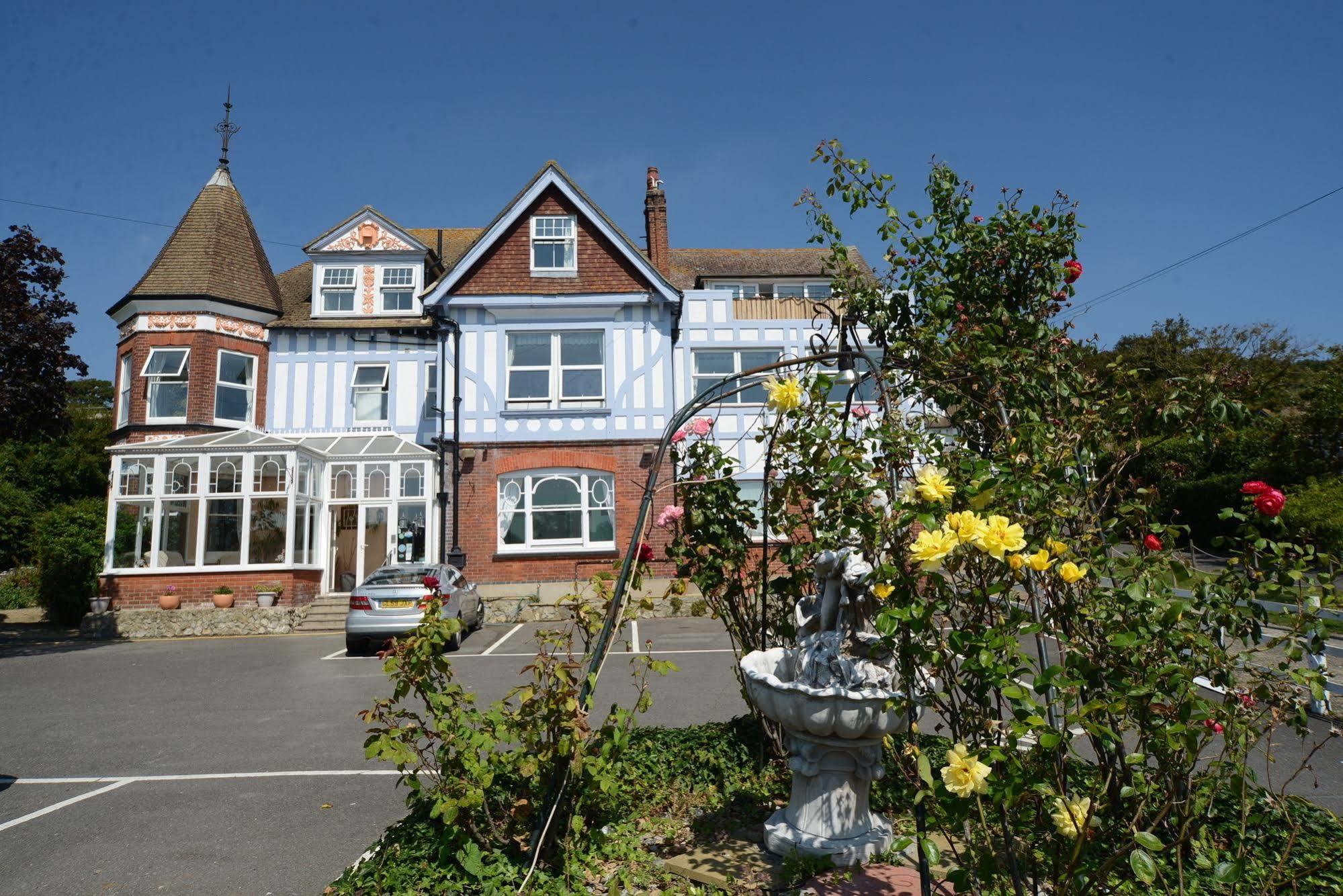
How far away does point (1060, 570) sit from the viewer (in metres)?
2.70

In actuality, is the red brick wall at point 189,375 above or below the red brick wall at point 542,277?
below

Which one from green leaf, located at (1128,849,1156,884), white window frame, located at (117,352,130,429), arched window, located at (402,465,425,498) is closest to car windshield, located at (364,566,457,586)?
arched window, located at (402,465,425,498)

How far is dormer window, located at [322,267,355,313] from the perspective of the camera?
2084 centimetres

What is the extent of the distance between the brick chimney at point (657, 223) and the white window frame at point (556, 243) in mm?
4036

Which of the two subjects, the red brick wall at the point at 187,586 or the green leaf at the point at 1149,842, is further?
the red brick wall at the point at 187,586

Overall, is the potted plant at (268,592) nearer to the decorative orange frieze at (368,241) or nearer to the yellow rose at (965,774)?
the decorative orange frieze at (368,241)

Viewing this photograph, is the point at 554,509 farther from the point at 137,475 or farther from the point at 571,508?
the point at 137,475

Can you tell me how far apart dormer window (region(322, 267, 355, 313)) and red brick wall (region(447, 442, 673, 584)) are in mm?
5795

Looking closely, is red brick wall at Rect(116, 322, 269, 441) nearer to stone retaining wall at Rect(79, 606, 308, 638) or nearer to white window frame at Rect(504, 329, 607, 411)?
stone retaining wall at Rect(79, 606, 308, 638)

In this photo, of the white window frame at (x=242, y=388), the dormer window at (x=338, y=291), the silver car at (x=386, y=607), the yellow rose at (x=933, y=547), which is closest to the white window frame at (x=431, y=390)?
the dormer window at (x=338, y=291)

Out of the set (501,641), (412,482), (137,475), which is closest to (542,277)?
(412,482)

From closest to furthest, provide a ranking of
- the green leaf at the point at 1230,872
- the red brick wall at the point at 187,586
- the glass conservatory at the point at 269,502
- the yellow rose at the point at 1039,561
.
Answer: the green leaf at the point at 1230,872 → the yellow rose at the point at 1039,561 → the red brick wall at the point at 187,586 → the glass conservatory at the point at 269,502

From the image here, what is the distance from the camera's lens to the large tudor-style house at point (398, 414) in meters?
17.7

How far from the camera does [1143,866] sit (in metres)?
2.17
